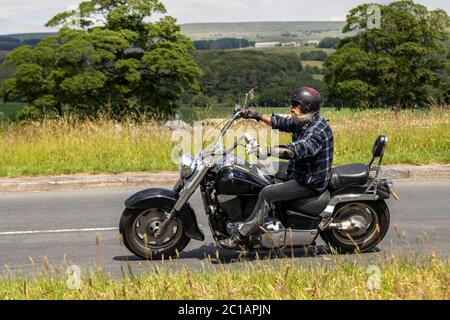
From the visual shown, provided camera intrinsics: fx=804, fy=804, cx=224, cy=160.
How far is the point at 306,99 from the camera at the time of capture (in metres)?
7.23

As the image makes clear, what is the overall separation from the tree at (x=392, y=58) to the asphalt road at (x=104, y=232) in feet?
223

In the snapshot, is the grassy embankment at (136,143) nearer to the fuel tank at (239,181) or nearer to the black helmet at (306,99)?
the fuel tank at (239,181)

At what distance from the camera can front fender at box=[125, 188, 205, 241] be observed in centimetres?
757

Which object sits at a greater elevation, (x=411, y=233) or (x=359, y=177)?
(x=359, y=177)

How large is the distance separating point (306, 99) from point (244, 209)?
1.17m

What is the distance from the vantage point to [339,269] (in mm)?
6215

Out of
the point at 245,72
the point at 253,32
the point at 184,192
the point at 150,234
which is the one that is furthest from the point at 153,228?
the point at 253,32

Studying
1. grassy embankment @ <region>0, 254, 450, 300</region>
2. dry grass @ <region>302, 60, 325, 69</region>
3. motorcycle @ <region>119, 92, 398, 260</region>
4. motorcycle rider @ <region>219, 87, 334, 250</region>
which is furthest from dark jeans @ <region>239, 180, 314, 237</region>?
dry grass @ <region>302, 60, 325, 69</region>

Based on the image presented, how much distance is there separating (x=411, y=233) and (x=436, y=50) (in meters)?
78.1

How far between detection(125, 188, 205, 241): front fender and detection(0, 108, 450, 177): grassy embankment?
18.5 ft

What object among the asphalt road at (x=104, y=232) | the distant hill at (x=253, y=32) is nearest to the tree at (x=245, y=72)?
the distant hill at (x=253, y=32)
